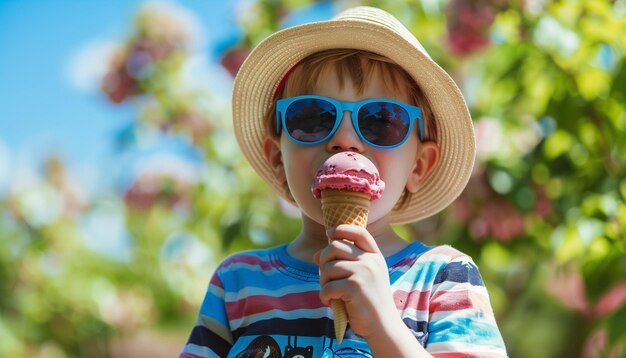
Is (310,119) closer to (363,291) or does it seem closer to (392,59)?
(392,59)

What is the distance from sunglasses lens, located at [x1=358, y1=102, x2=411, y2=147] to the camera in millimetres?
1668

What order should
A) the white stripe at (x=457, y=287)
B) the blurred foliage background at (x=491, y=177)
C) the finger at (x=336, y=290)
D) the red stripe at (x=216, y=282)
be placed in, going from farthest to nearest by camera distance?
the blurred foliage background at (x=491, y=177) → the red stripe at (x=216, y=282) → the white stripe at (x=457, y=287) → the finger at (x=336, y=290)

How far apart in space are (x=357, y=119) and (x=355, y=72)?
4.9 inches

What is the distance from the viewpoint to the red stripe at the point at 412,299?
1.61m

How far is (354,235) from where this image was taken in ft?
4.69

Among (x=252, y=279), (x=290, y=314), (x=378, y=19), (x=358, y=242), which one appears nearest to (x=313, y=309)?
(x=290, y=314)

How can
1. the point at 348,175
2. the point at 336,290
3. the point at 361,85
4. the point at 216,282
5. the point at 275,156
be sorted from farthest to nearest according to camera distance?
the point at 275,156 < the point at 216,282 < the point at 361,85 < the point at 348,175 < the point at 336,290

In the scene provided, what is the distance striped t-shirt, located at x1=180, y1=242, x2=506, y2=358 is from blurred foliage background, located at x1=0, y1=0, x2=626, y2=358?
5.10ft

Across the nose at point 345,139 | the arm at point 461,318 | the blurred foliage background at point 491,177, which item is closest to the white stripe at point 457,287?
the arm at point 461,318

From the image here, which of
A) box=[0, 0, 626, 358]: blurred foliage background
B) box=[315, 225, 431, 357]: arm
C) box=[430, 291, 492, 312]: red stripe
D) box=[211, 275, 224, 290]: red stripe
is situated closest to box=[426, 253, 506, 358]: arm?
box=[430, 291, 492, 312]: red stripe

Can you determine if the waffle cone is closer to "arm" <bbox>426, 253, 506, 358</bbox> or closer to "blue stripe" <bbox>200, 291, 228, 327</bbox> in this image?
"arm" <bbox>426, 253, 506, 358</bbox>

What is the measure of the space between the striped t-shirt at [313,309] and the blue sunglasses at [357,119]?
233mm

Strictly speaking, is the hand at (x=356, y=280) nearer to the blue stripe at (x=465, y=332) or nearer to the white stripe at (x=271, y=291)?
the blue stripe at (x=465, y=332)

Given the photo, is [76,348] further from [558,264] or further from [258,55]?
[258,55]
